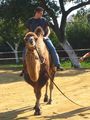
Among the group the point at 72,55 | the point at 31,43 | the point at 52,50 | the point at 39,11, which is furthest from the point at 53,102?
the point at 72,55

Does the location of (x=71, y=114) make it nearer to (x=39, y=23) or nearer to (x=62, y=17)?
(x=39, y=23)

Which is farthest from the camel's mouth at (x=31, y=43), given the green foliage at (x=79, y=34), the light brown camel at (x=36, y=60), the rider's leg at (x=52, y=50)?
the green foliage at (x=79, y=34)

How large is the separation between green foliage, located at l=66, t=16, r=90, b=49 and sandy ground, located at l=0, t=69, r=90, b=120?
796 inches

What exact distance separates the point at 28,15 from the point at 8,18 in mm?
1675

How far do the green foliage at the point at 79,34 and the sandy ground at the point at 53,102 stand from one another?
20207mm

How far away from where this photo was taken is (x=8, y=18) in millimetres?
23281

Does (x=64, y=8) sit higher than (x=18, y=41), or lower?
higher

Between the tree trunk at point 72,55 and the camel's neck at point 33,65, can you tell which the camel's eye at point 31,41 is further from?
the tree trunk at point 72,55

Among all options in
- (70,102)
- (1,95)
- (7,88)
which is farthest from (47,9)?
(70,102)

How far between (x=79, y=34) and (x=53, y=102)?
26.7m

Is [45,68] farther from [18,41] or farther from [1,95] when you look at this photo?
[18,41]

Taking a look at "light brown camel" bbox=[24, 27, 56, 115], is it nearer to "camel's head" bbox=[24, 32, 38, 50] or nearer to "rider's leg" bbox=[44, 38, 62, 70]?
"camel's head" bbox=[24, 32, 38, 50]

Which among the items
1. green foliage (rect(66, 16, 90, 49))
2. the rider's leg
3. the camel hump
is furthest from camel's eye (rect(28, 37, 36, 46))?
green foliage (rect(66, 16, 90, 49))

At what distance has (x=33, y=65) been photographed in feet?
26.1
